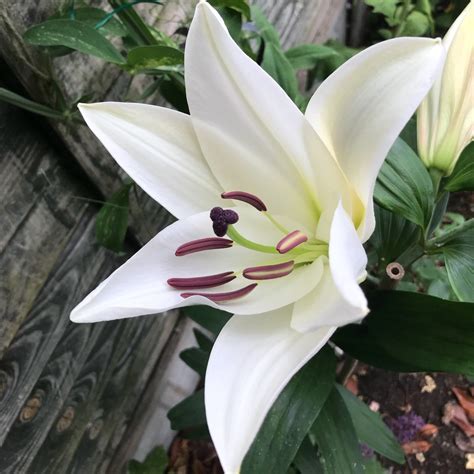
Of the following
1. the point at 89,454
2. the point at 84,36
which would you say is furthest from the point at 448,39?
the point at 89,454

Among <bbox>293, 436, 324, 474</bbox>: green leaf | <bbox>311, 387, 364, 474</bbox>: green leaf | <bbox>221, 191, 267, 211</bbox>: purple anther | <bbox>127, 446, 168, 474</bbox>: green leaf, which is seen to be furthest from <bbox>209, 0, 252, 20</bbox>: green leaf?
<bbox>127, 446, 168, 474</bbox>: green leaf

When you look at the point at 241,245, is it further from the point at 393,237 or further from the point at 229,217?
the point at 393,237

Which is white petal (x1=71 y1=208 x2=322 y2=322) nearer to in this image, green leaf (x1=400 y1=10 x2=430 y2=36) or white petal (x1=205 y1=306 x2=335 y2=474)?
white petal (x1=205 y1=306 x2=335 y2=474)

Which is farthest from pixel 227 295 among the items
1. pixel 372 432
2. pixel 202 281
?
pixel 372 432

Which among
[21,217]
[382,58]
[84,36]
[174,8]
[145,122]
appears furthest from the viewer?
[174,8]

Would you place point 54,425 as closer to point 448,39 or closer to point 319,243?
point 319,243

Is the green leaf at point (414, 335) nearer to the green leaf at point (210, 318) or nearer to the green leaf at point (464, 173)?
the green leaf at point (464, 173)
